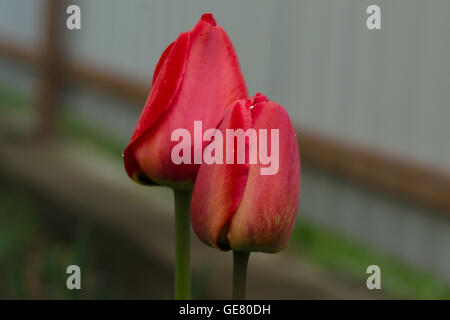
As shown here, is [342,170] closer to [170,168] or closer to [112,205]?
[112,205]

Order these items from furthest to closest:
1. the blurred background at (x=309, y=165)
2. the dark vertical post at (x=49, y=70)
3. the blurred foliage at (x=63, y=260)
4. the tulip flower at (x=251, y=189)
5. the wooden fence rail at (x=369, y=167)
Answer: the dark vertical post at (x=49, y=70) < the wooden fence rail at (x=369, y=167) < the blurred background at (x=309, y=165) < the blurred foliage at (x=63, y=260) < the tulip flower at (x=251, y=189)

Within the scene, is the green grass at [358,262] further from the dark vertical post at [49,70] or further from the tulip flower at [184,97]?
the dark vertical post at [49,70]

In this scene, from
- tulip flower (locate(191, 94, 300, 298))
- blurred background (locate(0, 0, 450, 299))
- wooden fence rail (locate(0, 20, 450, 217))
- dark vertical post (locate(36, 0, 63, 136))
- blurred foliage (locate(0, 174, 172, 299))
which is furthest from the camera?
dark vertical post (locate(36, 0, 63, 136))

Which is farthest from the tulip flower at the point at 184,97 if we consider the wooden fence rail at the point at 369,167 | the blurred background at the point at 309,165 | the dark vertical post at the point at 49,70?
the dark vertical post at the point at 49,70

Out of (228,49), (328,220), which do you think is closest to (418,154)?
(328,220)

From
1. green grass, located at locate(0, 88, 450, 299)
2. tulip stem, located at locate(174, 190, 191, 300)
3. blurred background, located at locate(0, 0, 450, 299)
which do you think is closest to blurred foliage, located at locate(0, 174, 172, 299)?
blurred background, located at locate(0, 0, 450, 299)

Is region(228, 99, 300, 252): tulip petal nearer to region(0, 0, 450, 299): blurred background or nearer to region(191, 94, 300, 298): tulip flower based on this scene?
region(191, 94, 300, 298): tulip flower

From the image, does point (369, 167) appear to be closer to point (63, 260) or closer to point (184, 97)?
point (63, 260)
